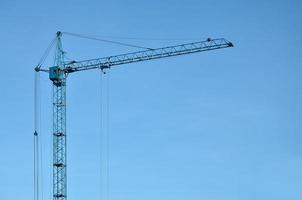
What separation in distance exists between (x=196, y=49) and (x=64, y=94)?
3326 cm

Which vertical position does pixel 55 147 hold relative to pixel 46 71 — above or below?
below

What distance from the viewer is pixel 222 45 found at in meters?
181

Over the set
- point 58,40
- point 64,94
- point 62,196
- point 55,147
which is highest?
point 58,40

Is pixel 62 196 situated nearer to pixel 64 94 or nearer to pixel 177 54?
pixel 64 94

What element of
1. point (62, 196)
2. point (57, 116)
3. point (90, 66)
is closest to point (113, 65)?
point (90, 66)

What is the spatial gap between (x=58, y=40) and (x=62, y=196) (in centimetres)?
3701

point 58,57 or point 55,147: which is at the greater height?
point 58,57

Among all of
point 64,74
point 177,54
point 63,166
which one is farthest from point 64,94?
point 177,54

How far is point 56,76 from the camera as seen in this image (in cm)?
17950

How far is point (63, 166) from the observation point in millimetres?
173125

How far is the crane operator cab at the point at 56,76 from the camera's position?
17950cm

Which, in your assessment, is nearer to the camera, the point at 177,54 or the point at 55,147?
the point at 55,147

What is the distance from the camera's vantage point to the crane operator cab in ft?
589

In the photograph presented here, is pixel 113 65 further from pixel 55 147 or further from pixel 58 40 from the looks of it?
pixel 55 147
